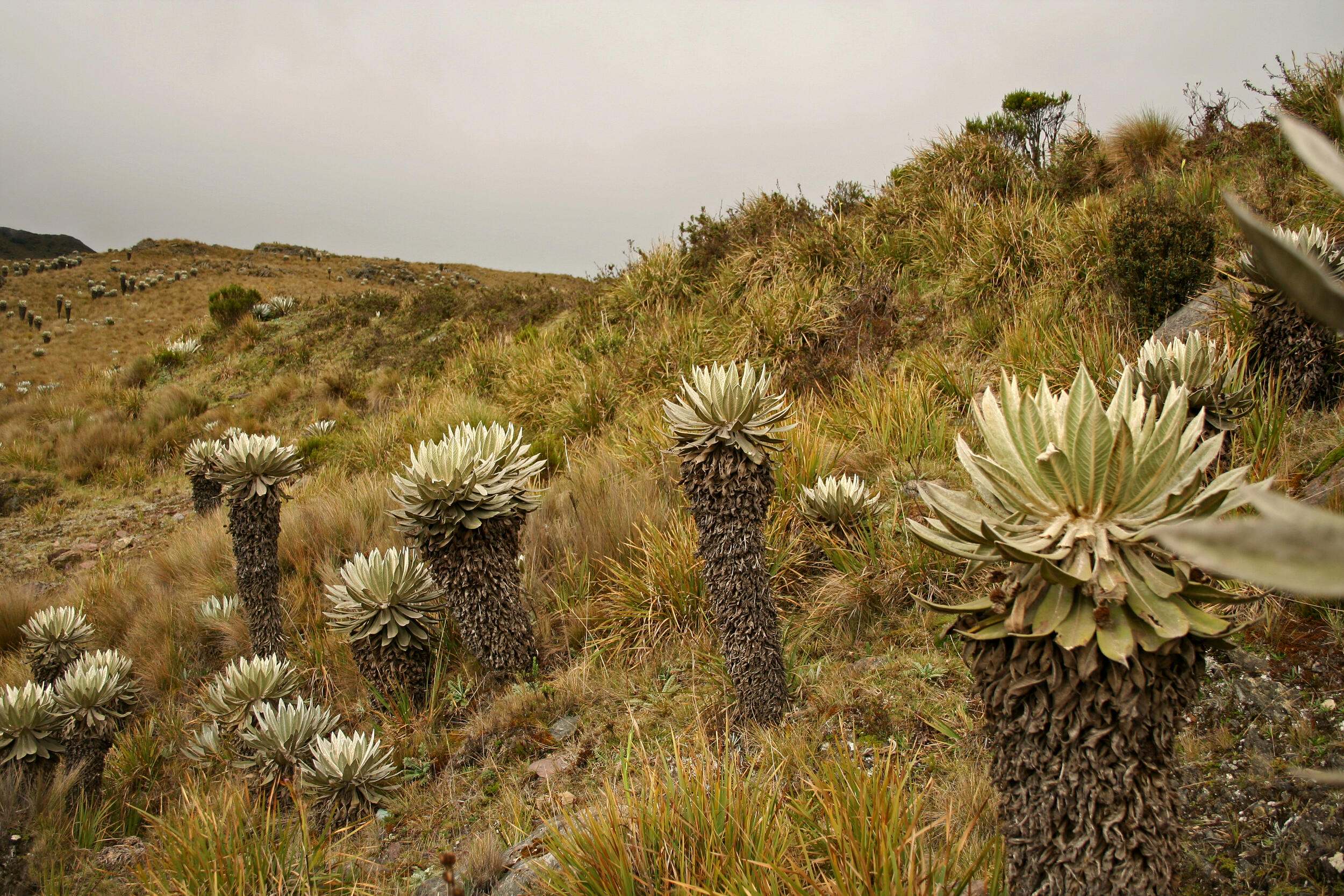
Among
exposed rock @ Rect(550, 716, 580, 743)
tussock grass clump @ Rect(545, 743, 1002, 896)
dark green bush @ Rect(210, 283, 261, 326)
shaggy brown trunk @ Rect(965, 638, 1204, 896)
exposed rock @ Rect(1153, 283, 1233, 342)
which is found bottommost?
exposed rock @ Rect(550, 716, 580, 743)

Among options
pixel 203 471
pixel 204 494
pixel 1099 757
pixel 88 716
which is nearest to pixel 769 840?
pixel 1099 757

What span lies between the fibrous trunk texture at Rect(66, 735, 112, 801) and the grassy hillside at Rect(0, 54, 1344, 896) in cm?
12

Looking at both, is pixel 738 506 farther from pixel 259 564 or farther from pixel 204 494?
pixel 204 494

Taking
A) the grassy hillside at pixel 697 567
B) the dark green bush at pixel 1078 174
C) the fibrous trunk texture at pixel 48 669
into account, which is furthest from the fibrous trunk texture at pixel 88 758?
the dark green bush at pixel 1078 174

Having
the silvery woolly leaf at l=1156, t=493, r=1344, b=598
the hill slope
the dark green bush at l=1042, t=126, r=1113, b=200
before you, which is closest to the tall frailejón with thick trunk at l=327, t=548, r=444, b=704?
the silvery woolly leaf at l=1156, t=493, r=1344, b=598

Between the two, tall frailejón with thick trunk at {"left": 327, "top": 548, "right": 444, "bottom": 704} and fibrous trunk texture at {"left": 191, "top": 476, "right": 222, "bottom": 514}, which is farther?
fibrous trunk texture at {"left": 191, "top": 476, "right": 222, "bottom": 514}

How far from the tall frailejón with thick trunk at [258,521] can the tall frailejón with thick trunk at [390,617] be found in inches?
32.4

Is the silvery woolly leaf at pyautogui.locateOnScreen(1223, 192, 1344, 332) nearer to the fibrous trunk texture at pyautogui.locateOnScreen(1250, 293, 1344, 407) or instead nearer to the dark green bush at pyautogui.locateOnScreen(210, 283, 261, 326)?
the fibrous trunk texture at pyautogui.locateOnScreen(1250, 293, 1344, 407)

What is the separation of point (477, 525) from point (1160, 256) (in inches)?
252

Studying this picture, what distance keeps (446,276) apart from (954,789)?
36757mm

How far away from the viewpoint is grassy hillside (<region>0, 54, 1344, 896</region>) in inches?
102

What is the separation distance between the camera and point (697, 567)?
15.9ft

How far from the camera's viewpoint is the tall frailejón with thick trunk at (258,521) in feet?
16.3

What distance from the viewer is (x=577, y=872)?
2424mm
